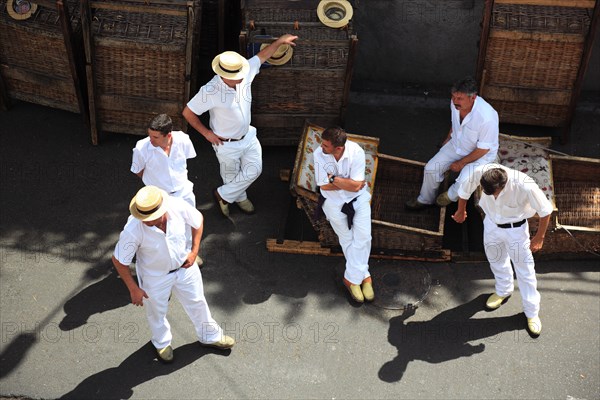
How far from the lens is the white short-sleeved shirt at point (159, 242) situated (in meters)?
6.06

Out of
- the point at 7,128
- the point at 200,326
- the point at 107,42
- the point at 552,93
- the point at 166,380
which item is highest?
the point at 107,42

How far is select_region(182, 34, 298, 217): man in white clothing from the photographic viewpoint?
7.69m

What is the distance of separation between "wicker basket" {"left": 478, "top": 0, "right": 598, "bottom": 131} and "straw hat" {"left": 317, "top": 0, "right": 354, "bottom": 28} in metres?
1.67

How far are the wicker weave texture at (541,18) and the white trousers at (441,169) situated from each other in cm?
186

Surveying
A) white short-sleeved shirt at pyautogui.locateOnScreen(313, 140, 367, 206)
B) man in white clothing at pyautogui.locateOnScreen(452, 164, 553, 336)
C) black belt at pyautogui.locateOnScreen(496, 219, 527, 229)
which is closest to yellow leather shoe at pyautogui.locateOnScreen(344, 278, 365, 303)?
white short-sleeved shirt at pyautogui.locateOnScreen(313, 140, 367, 206)

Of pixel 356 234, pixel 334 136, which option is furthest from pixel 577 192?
pixel 334 136

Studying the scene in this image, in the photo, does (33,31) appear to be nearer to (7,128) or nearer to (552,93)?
(7,128)

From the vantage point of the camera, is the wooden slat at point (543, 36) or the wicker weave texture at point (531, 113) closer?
the wooden slat at point (543, 36)

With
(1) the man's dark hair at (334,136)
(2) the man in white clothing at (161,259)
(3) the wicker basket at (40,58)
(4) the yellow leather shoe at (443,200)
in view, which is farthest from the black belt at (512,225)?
(3) the wicker basket at (40,58)

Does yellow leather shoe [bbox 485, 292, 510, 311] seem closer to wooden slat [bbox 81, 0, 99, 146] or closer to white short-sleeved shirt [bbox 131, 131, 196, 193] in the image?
white short-sleeved shirt [bbox 131, 131, 196, 193]

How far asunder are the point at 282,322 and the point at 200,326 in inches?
36.7

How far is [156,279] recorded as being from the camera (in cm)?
638

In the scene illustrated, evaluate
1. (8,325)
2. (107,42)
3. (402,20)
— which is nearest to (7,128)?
(107,42)

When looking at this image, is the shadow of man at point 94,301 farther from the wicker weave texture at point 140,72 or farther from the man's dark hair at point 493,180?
the man's dark hair at point 493,180
